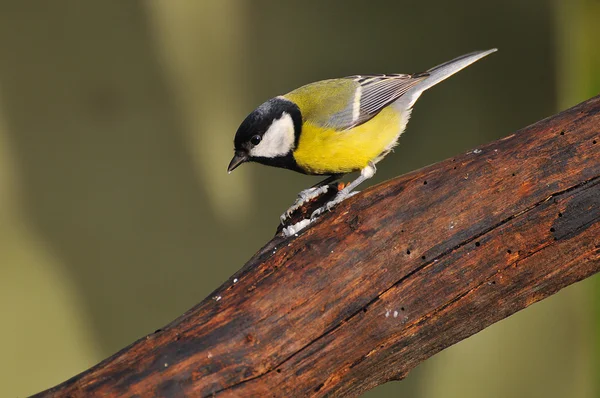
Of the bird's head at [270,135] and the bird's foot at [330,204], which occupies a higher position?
the bird's head at [270,135]

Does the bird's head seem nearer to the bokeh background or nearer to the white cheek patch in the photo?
the white cheek patch

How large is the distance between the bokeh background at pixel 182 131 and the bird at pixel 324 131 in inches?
25.0

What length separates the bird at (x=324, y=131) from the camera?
173 cm

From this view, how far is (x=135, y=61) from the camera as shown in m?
2.28

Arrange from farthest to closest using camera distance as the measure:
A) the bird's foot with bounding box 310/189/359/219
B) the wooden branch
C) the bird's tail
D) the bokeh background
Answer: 1. the bokeh background
2. the bird's tail
3. the bird's foot with bounding box 310/189/359/219
4. the wooden branch

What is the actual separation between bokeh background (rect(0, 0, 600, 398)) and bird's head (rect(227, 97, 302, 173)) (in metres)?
0.68

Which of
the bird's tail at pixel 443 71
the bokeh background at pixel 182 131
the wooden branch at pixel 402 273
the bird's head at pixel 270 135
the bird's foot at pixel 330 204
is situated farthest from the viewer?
the bokeh background at pixel 182 131

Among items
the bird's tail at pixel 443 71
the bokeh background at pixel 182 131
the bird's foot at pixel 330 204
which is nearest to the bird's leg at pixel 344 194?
the bird's foot at pixel 330 204

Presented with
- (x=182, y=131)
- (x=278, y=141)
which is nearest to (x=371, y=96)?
(x=278, y=141)

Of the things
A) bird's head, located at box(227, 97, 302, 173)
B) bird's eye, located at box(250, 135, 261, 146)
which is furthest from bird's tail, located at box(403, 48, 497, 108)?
bird's eye, located at box(250, 135, 261, 146)

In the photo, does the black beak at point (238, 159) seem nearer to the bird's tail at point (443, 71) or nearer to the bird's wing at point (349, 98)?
the bird's wing at point (349, 98)

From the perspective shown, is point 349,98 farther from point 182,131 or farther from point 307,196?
point 182,131

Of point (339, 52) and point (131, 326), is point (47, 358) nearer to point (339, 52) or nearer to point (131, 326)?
point (131, 326)

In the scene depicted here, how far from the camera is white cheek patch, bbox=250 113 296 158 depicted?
1.74 m
